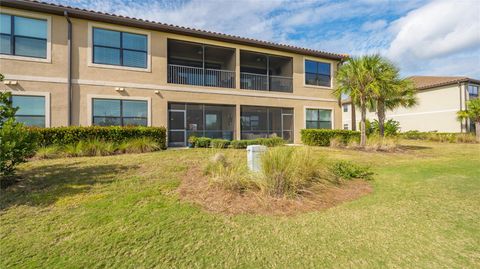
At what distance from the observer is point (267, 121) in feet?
62.8

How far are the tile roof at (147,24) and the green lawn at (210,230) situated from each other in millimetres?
10429

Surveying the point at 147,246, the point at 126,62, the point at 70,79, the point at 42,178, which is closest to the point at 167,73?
the point at 126,62

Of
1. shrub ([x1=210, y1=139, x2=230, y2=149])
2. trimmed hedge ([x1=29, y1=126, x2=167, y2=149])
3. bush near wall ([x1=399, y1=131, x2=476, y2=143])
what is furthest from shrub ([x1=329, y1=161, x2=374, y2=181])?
bush near wall ([x1=399, y1=131, x2=476, y2=143])

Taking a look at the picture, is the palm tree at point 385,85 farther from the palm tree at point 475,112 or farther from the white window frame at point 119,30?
the white window frame at point 119,30

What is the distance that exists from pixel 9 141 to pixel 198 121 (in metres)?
12.3

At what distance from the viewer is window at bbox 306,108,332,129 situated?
1945 centimetres

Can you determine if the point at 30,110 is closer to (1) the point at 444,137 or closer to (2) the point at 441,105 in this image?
(1) the point at 444,137

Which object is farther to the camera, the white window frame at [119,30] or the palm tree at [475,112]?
the palm tree at [475,112]

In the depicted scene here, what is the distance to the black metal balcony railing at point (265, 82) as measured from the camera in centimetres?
1850

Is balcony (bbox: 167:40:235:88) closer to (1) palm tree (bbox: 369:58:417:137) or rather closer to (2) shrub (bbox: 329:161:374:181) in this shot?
(1) palm tree (bbox: 369:58:417:137)

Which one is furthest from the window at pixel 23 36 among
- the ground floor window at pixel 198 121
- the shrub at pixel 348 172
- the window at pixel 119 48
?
the shrub at pixel 348 172

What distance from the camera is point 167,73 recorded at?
15.3 m

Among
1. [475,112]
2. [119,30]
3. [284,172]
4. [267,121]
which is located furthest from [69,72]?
[475,112]

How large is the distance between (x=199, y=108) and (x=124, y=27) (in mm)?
6636
